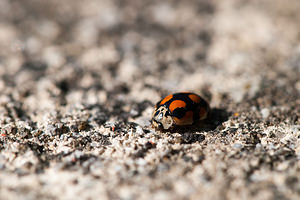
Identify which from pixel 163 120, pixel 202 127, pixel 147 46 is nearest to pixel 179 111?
pixel 163 120

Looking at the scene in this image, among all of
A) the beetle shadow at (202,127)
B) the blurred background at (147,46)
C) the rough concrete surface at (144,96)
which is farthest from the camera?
the blurred background at (147,46)

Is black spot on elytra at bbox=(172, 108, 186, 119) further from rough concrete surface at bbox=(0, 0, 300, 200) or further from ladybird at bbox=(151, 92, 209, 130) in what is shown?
rough concrete surface at bbox=(0, 0, 300, 200)

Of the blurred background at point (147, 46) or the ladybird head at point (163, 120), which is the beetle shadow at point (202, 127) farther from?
the blurred background at point (147, 46)

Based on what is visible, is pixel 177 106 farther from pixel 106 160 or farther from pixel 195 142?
pixel 106 160

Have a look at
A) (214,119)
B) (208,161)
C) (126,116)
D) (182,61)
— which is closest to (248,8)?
(182,61)

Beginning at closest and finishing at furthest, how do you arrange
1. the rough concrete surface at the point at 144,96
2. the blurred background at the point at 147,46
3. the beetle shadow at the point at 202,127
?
the rough concrete surface at the point at 144,96, the beetle shadow at the point at 202,127, the blurred background at the point at 147,46

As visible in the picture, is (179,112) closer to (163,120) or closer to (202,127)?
(163,120)

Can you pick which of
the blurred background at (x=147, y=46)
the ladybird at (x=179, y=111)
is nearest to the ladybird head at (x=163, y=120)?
the ladybird at (x=179, y=111)

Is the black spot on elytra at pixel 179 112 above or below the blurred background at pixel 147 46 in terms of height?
below
